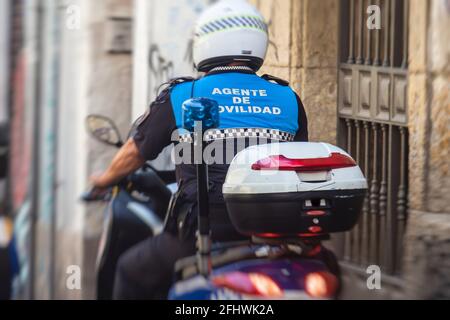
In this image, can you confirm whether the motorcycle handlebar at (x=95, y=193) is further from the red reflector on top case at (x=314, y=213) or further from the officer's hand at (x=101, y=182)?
the red reflector on top case at (x=314, y=213)

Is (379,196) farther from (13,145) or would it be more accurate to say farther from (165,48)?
(13,145)

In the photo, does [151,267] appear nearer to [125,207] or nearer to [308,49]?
[125,207]

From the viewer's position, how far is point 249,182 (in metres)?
3.83

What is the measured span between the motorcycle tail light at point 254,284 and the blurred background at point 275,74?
3.98 ft

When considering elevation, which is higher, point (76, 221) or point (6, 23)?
point (6, 23)

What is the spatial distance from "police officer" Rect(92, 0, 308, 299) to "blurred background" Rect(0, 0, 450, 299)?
3.34ft

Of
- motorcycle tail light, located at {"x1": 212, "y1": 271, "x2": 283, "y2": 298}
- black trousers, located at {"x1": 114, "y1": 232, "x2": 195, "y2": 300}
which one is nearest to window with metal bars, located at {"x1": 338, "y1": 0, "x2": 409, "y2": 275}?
black trousers, located at {"x1": 114, "y1": 232, "x2": 195, "y2": 300}

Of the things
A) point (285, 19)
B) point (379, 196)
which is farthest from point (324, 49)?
point (379, 196)

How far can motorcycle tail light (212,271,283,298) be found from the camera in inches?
149

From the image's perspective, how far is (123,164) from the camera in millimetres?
4375

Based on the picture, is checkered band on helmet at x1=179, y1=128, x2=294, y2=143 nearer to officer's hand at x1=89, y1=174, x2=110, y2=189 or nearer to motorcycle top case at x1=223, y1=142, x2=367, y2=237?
motorcycle top case at x1=223, y1=142, x2=367, y2=237

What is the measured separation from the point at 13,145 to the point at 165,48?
4.93 feet

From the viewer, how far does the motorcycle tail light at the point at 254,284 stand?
12.4 ft
